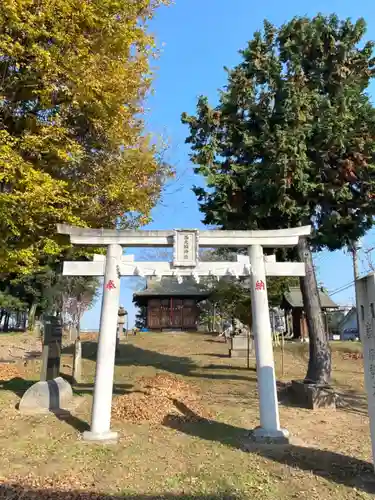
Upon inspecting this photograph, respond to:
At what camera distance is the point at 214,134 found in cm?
1259

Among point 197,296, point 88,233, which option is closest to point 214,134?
point 88,233

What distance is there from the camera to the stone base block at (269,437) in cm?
705

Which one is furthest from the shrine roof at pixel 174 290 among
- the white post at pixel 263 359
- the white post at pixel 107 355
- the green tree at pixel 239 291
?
the white post at pixel 107 355

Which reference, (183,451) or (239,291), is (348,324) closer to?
(239,291)

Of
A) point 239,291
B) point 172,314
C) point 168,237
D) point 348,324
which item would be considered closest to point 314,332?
point 168,237

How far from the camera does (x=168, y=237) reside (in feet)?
27.3

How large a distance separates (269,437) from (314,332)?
5.02 meters

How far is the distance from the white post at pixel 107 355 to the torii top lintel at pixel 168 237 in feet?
0.86

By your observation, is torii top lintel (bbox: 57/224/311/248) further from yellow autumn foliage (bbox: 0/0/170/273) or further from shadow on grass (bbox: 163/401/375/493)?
shadow on grass (bbox: 163/401/375/493)

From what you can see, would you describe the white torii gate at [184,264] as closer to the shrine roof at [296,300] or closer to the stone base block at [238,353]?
the stone base block at [238,353]

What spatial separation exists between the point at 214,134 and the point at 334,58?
13.5 ft

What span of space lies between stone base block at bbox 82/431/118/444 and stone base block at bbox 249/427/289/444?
2422mm

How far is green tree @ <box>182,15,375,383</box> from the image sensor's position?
11031mm

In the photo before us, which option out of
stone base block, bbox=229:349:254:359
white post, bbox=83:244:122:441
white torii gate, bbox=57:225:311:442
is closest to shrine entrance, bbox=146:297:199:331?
stone base block, bbox=229:349:254:359
